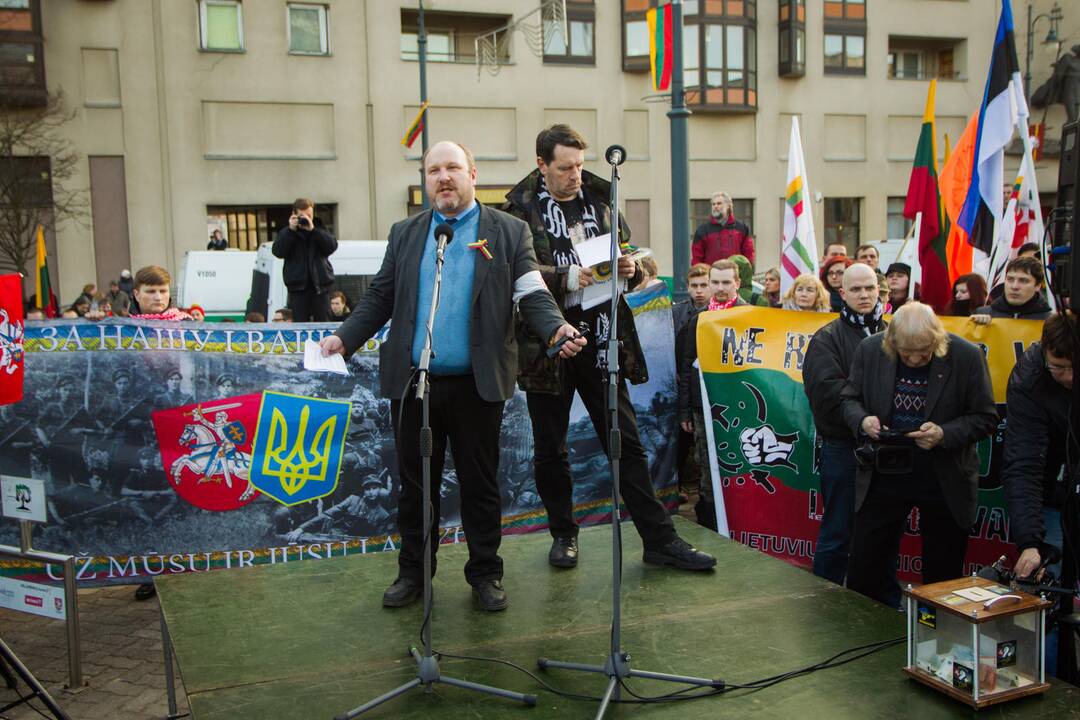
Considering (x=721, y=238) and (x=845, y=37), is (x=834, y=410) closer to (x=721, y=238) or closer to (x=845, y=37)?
(x=721, y=238)

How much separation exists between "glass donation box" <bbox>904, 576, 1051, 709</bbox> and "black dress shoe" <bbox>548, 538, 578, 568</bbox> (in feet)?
5.86

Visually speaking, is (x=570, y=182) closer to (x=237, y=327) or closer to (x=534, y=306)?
(x=534, y=306)

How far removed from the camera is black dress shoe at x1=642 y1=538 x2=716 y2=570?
468 centimetres

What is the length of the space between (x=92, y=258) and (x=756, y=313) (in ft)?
74.3

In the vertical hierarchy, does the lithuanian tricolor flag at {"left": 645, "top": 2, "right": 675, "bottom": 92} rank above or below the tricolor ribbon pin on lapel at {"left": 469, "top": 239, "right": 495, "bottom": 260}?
above

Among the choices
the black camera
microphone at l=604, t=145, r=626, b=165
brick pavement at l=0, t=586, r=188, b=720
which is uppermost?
microphone at l=604, t=145, r=626, b=165

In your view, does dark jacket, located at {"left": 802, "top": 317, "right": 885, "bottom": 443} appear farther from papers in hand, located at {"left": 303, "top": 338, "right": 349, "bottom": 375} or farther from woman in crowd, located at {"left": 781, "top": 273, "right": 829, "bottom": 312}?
papers in hand, located at {"left": 303, "top": 338, "right": 349, "bottom": 375}

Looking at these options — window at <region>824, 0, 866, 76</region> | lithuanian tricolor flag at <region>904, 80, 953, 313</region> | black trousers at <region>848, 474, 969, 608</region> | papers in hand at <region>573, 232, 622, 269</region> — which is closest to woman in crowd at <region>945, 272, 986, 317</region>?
lithuanian tricolor flag at <region>904, 80, 953, 313</region>

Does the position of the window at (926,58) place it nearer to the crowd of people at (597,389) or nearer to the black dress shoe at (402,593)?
the crowd of people at (597,389)

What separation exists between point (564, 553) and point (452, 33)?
1024 inches

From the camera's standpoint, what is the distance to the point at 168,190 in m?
25.3

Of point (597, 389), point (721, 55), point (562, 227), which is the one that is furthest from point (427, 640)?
point (721, 55)

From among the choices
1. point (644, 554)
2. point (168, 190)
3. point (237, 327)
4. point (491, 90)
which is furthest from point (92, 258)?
point (644, 554)

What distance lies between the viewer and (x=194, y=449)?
592 cm
